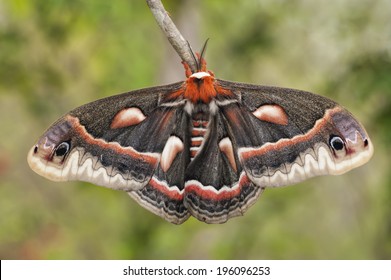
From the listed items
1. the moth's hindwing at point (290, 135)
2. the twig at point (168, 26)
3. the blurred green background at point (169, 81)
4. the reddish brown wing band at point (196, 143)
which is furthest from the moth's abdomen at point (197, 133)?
the blurred green background at point (169, 81)

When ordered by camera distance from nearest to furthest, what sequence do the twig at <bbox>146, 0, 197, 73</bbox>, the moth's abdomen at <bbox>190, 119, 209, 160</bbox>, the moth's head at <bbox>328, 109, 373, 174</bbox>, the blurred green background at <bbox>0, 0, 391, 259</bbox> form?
1. the twig at <bbox>146, 0, 197, 73</bbox>
2. the moth's head at <bbox>328, 109, 373, 174</bbox>
3. the moth's abdomen at <bbox>190, 119, 209, 160</bbox>
4. the blurred green background at <bbox>0, 0, 391, 259</bbox>

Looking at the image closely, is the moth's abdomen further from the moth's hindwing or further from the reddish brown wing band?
the moth's hindwing

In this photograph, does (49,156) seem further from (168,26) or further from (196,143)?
(168,26)

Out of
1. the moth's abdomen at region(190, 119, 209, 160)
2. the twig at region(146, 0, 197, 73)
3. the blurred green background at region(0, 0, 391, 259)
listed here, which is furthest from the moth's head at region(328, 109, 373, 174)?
the blurred green background at region(0, 0, 391, 259)

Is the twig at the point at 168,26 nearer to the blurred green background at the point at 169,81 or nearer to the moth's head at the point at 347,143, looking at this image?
the moth's head at the point at 347,143
